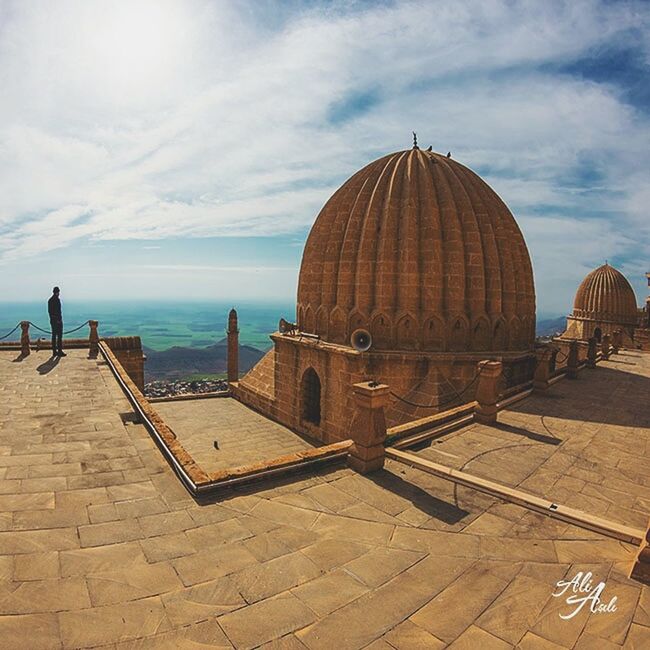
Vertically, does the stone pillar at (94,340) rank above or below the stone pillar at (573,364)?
above

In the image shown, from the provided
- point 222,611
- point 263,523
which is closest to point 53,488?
point 263,523

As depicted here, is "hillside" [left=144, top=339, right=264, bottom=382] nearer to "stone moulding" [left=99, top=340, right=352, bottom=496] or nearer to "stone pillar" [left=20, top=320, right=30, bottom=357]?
"stone pillar" [left=20, top=320, right=30, bottom=357]

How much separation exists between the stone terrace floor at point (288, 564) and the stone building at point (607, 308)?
28.8 meters

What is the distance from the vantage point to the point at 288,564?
12.8 ft

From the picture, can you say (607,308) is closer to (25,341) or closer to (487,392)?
(487,392)

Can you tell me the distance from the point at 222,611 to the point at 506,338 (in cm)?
1258

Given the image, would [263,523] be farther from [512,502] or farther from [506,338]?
Answer: [506,338]

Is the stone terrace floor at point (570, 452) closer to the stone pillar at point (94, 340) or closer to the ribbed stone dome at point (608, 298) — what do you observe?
the stone pillar at point (94, 340)

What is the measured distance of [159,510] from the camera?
189 inches

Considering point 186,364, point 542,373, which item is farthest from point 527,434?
point 186,364

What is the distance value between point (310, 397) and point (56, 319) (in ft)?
29.5

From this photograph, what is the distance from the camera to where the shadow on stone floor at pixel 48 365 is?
13.0m

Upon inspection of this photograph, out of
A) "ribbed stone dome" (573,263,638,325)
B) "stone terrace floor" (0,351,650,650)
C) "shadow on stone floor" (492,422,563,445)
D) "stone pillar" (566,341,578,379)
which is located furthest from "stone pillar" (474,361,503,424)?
"ribbed stone dome" (573,263,638,325)

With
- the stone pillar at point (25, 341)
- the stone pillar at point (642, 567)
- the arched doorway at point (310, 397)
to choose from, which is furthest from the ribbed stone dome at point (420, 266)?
the stone pillar at point (25, 341)
